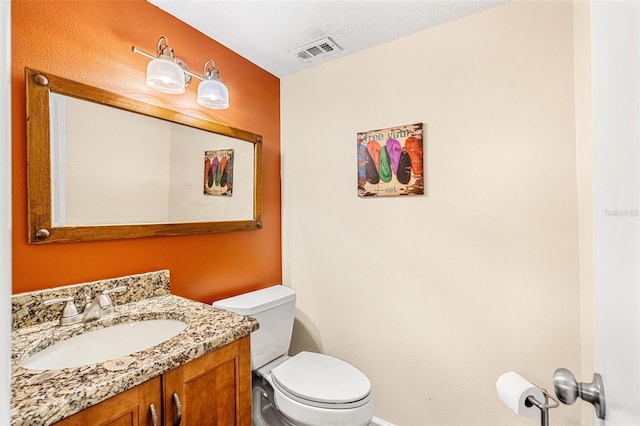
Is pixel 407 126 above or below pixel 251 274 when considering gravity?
above

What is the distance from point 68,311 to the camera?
1.07 m

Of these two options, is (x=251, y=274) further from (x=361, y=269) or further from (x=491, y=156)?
(x=491, y=156)

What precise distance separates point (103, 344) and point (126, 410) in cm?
42

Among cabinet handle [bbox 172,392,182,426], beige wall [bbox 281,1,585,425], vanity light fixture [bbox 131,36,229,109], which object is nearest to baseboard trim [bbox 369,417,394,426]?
beige wall [bbox 281,1,585,425]

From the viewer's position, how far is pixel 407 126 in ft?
5.52

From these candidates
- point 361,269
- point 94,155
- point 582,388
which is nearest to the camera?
point 582,388

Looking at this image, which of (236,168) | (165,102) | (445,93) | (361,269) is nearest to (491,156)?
(445,93)

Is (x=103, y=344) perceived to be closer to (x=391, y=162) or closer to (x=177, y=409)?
(x=177, y=409)

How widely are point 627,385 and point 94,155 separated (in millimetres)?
1655

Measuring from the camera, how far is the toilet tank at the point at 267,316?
1.59m

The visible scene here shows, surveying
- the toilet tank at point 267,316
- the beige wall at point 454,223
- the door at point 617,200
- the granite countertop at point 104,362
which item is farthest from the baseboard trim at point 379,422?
the door at point 617,200

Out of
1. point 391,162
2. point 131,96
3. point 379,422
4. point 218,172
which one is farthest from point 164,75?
point 379,422

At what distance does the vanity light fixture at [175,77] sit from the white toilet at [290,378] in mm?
1089

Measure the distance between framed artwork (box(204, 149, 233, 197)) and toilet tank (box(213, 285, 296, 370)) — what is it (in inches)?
25.0
